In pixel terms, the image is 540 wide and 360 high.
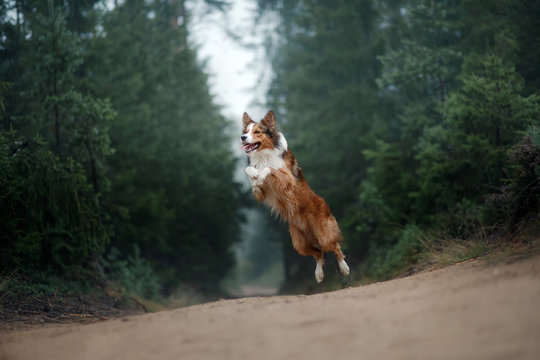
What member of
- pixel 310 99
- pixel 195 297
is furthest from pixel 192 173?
pixel 310 99

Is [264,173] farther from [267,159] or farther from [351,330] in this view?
[351,330]

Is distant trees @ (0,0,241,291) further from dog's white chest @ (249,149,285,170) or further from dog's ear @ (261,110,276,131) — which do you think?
dog's ear @ (261,110,276,131)

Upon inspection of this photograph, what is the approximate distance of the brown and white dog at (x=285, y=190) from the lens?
26.2ft

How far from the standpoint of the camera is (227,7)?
23.4m

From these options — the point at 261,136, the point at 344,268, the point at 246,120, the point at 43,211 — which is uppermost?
the point at 246,120

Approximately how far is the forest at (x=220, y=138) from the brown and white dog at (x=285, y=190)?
1229mm

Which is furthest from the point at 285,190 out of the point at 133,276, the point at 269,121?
the point at 133,276

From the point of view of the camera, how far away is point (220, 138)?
77.0ft

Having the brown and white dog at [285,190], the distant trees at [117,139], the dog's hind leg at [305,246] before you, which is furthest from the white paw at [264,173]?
the distant trees at [117,139]

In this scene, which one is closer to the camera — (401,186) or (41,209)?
(41,209)

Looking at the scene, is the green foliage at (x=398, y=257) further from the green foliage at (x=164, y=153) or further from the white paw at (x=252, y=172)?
the green foliage at (x=164, y=153)

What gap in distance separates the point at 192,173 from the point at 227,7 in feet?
33.3

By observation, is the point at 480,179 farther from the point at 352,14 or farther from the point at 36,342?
the point at 352,14

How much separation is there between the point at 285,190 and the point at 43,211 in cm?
488
